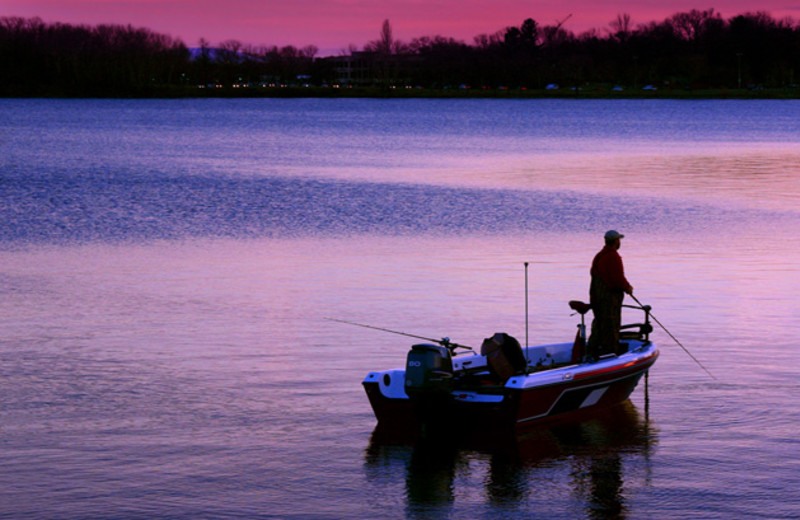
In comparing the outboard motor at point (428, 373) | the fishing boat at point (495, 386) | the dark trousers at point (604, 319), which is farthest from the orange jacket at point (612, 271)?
the outboard motor at point (428, 373)

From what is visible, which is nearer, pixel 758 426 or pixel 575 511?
pixel 575 511

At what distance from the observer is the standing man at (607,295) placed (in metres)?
16.5

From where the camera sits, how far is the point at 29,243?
35312 millimetres

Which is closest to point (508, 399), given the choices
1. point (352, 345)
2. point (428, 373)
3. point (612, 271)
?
point (428, 373)

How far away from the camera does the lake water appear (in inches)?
527

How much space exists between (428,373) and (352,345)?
6139mm

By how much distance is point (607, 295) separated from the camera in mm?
16641

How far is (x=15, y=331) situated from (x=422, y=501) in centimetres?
1108

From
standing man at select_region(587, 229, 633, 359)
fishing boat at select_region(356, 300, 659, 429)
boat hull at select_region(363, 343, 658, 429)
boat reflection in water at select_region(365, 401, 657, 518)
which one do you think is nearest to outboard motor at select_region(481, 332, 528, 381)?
fishing boat at select_region(356, 300, 659, 429)

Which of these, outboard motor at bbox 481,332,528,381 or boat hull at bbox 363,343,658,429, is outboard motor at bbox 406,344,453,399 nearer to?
boat hull at bbox 363,343,658,429

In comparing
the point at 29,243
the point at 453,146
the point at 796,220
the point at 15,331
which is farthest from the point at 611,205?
the point at 453,146

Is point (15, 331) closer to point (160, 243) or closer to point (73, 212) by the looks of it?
point (160, 243)

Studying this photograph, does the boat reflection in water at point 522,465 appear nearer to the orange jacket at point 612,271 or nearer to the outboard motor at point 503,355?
the outboard motor at point 503,355

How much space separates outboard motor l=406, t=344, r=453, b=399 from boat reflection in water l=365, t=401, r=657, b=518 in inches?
31.5
